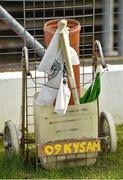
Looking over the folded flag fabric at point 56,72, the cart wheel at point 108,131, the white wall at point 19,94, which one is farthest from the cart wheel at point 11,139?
the cart wheel at point 108,131

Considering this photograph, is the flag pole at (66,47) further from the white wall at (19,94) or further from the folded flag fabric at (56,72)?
the white wall at (19,94)

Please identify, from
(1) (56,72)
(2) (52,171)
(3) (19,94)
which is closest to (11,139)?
(2) (52,171)

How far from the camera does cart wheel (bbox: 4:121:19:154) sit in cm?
401

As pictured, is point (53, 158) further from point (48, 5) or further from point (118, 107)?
point (48, 5)

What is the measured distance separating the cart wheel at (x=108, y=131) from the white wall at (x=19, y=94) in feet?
2.00

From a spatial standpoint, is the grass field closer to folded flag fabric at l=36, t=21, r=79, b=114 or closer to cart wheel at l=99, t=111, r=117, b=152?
cart wheel at l=99, t=111, r=117, b=152

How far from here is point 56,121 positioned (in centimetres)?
390

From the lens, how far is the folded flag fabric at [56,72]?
3686 mm

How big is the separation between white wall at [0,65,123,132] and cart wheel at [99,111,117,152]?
0.61 meters

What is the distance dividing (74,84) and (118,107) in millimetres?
1501

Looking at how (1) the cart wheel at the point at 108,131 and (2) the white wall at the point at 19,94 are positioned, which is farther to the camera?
(2) the white wall at the point at 19,94

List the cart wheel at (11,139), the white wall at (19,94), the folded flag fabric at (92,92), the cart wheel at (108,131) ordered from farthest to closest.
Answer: the white wall at (19,94) → the cart wheel at (108,131) → the cart wheel at (11,139) → the folded flag fabric at (92,92)

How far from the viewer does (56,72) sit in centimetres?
375

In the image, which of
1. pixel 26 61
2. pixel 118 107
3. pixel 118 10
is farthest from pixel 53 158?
pixel 118 10
